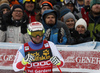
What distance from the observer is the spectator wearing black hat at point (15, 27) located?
5715 mm

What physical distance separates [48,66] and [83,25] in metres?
2.74

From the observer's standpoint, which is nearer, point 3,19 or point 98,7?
point 3,19

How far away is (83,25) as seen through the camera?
20.7 ft

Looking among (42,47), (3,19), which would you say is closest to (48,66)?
(42,47)

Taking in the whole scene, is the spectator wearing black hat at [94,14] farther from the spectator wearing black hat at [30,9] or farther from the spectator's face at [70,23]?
the spectator wearing black hat at [30,9]

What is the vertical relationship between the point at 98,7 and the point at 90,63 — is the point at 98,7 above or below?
above

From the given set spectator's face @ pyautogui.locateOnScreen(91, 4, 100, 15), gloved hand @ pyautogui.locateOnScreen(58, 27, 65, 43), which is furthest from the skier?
spectator's face @ pyautogui.locateOnScreen(91, 4, 100, 15)

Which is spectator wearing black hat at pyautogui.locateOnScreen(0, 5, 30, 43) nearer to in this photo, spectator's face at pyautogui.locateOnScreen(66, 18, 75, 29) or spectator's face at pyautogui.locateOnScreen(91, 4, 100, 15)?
spectator's face at pyautogui.locateOnScreen(66, 18, 75, 29)

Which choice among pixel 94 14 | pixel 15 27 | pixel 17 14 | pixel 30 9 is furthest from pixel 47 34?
pixel 30 9

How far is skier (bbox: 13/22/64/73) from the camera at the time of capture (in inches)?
150

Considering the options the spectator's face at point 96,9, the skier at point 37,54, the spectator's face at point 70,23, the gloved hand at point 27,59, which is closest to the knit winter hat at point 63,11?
the spectator's face at point 70,23

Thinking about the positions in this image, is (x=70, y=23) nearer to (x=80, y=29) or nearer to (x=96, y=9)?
(x=80, y=29)

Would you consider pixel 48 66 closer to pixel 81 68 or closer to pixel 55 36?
pixel 81 68

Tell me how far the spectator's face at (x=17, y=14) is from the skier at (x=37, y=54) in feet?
6.89
